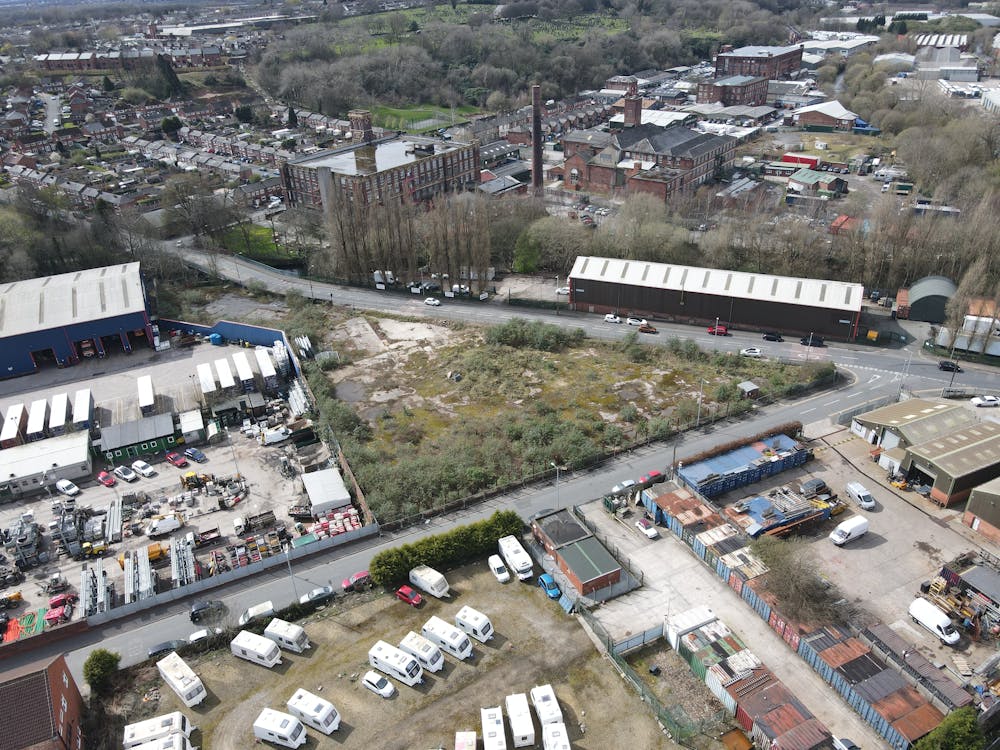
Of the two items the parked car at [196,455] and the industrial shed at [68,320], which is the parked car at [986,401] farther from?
the industrial shed at [68,320]

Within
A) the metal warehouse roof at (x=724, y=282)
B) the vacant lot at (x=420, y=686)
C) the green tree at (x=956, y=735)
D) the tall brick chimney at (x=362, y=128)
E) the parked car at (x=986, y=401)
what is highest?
the tall brick chimney at (x=362, y=128)

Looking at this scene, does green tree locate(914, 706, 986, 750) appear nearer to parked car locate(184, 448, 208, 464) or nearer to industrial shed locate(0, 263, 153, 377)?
parked car locate(184, 448, 208, 464)

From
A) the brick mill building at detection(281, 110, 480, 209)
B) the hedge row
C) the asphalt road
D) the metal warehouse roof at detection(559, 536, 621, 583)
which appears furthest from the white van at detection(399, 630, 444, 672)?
the brick mill building at detection(281, 110, 480, 209)

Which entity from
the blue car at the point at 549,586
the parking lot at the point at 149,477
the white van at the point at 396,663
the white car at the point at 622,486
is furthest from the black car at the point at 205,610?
the white car at the point at 622,486

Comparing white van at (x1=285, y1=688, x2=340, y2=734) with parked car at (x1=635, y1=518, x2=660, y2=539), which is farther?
parked car at (x1=635, y1=518, x2=660, y2=539)

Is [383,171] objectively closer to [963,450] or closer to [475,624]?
[475,624]

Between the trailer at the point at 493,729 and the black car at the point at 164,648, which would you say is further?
the black car at the point at 164,648

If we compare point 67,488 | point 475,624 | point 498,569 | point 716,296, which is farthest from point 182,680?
point 716,296
